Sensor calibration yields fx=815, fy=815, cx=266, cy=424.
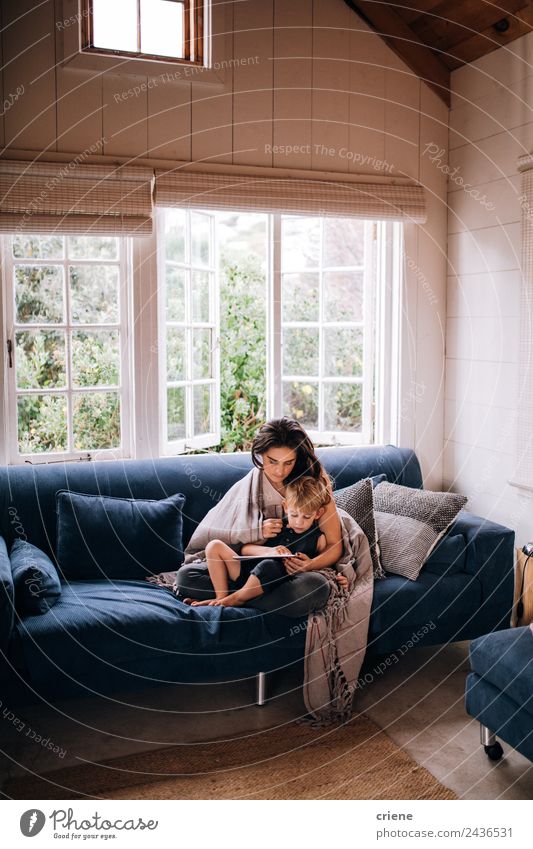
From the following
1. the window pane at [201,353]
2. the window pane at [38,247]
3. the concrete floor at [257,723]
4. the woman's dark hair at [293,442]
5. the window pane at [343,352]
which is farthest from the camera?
the window pane at [343,352]

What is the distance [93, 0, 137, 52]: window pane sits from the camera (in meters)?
3.21

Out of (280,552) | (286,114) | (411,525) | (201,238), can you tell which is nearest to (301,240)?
(201,238)

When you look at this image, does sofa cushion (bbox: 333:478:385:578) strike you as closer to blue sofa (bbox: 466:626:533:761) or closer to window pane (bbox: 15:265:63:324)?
blue sofa (bbox: 466:626:533:761)

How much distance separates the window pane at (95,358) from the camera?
11.2 feet

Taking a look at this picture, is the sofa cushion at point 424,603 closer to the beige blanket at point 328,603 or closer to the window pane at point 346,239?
the beige blanket at point 328,603

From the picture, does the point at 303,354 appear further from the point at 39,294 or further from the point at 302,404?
the point at 39,294

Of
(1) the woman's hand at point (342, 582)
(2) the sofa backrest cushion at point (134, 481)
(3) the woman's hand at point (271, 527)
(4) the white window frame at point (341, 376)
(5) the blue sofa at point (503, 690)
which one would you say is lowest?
(5) the blue sofa at point (503, 690)

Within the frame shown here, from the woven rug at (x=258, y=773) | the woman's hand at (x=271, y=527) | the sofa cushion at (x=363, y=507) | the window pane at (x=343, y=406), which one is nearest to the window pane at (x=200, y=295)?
the window pane at (x=343, y=406)

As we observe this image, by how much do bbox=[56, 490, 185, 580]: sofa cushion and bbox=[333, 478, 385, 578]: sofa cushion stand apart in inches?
25.7

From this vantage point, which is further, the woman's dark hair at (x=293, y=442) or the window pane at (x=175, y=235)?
the window pane at (x=175, y=235)

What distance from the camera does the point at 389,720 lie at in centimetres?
269

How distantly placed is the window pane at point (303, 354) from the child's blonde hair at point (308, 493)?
1154 millimetres
